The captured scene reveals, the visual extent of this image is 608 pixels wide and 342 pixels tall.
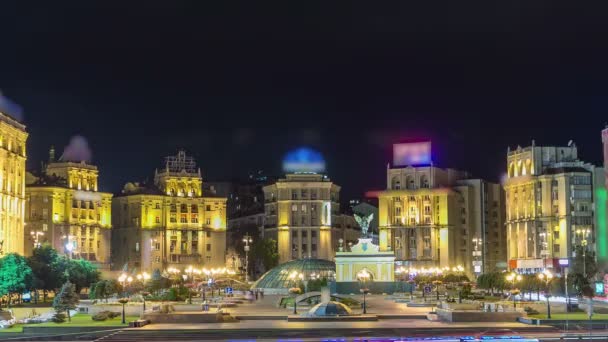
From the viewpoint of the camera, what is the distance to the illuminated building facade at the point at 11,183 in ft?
294

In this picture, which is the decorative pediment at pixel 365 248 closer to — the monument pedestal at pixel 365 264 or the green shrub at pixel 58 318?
the monument pedestal at pixel 365 264

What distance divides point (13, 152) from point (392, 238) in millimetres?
63615

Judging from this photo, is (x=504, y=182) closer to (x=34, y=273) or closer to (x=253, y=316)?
(x=34, y=273)

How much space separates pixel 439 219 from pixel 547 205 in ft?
67.5

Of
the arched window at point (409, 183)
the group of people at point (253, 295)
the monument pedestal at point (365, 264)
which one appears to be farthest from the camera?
the arched window at point (409, 183)

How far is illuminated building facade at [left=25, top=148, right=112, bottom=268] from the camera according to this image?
124 meters

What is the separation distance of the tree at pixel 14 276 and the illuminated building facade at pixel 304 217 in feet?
202

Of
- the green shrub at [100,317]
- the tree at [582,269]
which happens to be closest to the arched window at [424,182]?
the tree at [582,269]

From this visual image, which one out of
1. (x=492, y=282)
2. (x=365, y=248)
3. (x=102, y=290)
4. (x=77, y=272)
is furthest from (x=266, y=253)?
(x=102, y=290)

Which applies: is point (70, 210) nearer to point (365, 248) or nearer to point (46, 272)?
point (46, 272)

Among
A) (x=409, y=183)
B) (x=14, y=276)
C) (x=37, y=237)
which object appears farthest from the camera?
(x=409, y=183)

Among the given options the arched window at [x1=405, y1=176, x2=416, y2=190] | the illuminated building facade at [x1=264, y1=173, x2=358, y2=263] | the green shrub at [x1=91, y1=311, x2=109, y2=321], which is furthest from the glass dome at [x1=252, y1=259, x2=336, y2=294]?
the green shrub at [x1=91, y1=311, x2=109, y2=321]

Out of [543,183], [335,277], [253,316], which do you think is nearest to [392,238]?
[543,183]

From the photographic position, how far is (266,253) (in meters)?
133
